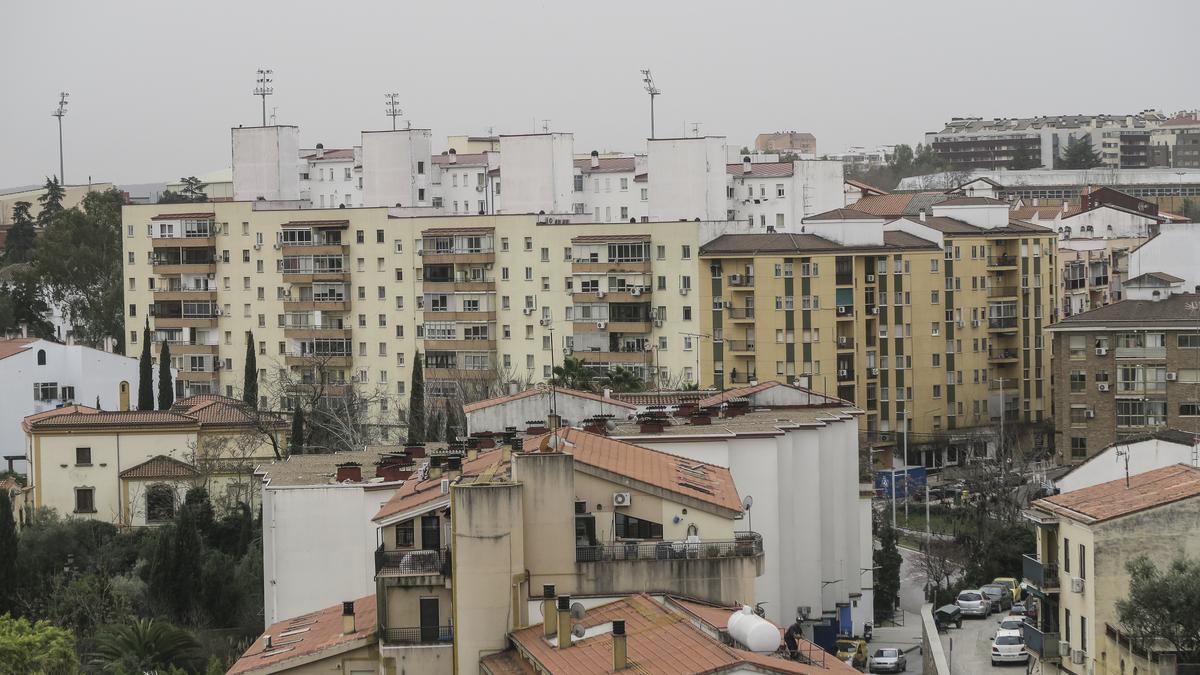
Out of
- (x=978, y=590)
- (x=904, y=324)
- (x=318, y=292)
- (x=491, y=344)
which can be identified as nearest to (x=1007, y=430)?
(x=904, y=324)

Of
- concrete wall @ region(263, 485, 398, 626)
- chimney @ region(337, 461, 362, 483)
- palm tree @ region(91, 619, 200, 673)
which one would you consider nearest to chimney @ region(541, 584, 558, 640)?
concrete wall @ region(263, 485, 398, 626)

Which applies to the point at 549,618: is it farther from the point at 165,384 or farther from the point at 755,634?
the point at 165,384

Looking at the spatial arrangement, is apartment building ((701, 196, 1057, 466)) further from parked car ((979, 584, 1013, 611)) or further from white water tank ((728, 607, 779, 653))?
white water tank ((728, 607, 779, 653))

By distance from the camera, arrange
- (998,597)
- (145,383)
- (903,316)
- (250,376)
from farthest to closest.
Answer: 1. (903,316)
2. (250,376)
3. (145,383)
4. (998,597)

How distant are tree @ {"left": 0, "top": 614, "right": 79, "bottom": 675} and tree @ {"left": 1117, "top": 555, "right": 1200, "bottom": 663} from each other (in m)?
16.8

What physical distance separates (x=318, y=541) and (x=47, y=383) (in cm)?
3869

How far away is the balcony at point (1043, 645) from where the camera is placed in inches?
1486

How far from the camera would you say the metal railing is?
29.2m

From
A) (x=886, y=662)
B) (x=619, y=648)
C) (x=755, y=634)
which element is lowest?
(x=886, y=662)

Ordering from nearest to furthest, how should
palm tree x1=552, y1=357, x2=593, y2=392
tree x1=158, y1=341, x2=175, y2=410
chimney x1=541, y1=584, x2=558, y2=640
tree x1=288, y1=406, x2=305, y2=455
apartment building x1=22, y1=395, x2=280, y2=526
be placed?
chimney x1=541, y1=584, x2=558, y2=640
apartment building x1=22, y1=395, x2=280, y2=526
tree x1=288, y1=406, x2=305, y2=455
palm tree x1=552, y1=357, x2=593, y2=392
tree x1=158, y1=341, x2=175, y2=410

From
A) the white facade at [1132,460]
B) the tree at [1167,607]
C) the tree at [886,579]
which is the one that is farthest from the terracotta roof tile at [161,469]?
the tree at [1167,607]

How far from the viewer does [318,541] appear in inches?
1510

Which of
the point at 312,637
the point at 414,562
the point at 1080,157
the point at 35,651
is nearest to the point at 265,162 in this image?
the point at 35,651

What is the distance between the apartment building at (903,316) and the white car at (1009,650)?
3428 cm
